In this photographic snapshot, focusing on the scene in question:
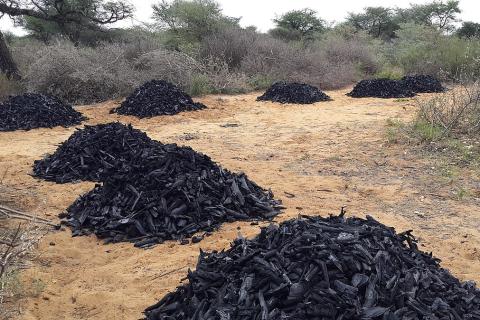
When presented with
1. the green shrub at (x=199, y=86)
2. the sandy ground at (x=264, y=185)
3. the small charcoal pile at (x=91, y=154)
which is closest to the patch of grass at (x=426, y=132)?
the sandy ground at (x=264, y=185)

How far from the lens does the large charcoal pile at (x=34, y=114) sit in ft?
31.6

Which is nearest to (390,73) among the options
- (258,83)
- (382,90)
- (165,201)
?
(382,90)

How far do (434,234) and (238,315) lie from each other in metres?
2.36

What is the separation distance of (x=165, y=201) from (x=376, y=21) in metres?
31.0

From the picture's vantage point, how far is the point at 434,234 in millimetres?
4246

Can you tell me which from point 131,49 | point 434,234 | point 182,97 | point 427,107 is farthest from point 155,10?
point 434,234

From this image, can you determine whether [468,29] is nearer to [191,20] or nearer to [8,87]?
[191,20]

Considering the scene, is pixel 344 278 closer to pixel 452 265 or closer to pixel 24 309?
pixel 452 265

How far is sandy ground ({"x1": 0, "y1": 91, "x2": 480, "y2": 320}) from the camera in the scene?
3459 millimetres

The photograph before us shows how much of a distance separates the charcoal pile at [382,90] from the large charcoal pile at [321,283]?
10503 millimetres

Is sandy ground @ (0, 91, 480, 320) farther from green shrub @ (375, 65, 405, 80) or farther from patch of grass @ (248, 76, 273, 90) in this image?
green shrub @ (375, 65, 405, 80)

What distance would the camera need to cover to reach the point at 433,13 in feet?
98.3

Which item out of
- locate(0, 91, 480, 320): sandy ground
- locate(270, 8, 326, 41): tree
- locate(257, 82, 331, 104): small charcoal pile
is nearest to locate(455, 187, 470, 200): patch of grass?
locate(0, 91, 480, 320): sandy ground

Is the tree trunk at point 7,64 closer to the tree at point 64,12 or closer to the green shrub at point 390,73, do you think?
the tree at point 64,12
